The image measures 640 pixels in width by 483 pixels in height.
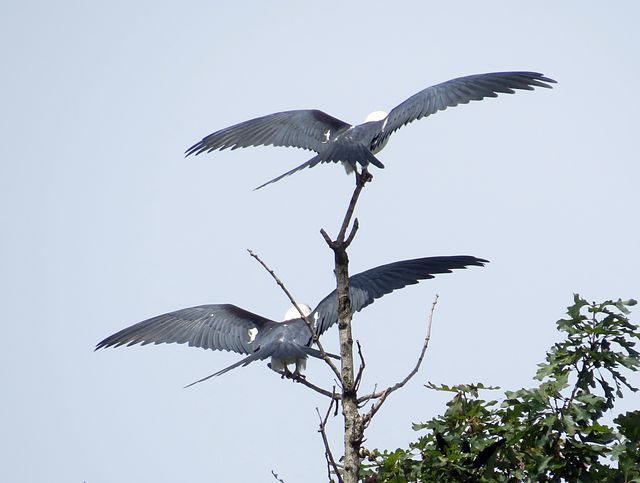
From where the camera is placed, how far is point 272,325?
8188 mm

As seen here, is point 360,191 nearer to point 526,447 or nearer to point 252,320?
point 526,447

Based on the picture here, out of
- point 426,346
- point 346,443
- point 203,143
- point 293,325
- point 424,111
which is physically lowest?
point 346,443

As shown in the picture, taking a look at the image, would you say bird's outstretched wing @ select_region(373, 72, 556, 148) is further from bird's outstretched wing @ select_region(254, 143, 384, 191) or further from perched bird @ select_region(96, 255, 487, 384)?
perched bird @ select_region(96, 255, 487, 384)

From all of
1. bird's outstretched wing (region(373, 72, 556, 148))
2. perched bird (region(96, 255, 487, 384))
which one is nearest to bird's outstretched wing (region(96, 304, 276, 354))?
perched bird (region(96, 255, 487, 384))

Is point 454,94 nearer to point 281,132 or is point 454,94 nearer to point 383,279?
point 383,279

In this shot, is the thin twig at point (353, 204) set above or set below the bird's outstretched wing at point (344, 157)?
below

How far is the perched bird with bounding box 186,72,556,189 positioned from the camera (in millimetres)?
7566

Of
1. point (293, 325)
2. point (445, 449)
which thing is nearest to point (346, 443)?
point (445, 449)

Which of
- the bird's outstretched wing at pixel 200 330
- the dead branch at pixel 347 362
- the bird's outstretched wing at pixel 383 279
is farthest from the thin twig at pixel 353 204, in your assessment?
the bird's outstretched wing at pixel 200 330

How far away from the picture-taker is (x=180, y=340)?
8.39 metres

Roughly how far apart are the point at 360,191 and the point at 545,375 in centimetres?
155

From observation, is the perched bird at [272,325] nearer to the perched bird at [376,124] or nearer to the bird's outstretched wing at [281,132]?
the perched bird at [376,124]

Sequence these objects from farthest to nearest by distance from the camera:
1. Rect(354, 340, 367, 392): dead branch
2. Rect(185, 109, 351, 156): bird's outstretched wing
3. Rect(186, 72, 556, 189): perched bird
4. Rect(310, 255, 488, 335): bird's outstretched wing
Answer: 1. Rect(185, 109, 351, 156): bird's outstretched wing
2. Rect(186, 72, 556, 189): perched bird
3. Rect(310, 255, 488, 335): bird's outstretched wing
4. Rect(354, 340, 367, 392): dead branch

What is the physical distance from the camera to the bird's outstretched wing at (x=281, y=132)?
9094 mm
